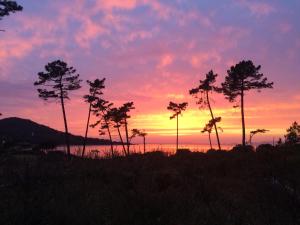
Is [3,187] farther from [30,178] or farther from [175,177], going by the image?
[175,177]

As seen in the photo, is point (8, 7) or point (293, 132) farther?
point (293, 132)

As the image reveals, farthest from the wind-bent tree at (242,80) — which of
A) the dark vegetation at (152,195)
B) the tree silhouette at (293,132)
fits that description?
the dark vegetation at (152,195)

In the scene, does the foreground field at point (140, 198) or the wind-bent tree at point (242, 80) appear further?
the wind-bent tree at point (242, 80)

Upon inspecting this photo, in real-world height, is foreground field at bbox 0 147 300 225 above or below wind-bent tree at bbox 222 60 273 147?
below

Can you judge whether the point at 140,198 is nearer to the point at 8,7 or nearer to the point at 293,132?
the point at 8,7

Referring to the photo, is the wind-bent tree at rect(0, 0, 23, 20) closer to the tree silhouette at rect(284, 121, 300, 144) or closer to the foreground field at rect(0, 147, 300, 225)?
the foreground field at rect(0, 147, 300, 225)

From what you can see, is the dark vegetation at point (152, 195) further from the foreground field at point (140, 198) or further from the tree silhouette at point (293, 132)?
the tree silhouette at point (293, 132)

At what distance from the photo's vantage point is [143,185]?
1123 cm

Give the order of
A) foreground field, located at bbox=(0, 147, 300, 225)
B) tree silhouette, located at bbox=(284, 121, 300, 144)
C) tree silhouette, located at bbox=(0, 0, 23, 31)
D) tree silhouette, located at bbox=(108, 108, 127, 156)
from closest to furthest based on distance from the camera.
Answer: foreground field, located at bbox=(0, 147, 300, 225)
tree silhouette, located at bbox=(0, 0, 23, 31)
tree silhouette, located at bbox=(284, 121, 300, 144)
tree silhouette, located at bbox=(108, 108, 127, 156)

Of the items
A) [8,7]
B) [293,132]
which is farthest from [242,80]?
[8,7]

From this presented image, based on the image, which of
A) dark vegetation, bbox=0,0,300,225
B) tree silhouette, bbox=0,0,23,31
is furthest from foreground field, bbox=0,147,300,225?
tree silhouette, bbox=0,0,23,31

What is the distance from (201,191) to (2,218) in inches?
219

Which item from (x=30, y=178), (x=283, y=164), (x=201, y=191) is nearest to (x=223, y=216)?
(x=201, y=191)

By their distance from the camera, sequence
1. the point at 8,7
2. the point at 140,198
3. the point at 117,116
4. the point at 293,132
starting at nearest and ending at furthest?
the point at 140,198 < the point at 8,7 < the point at 293,132 < the point at 117,116
